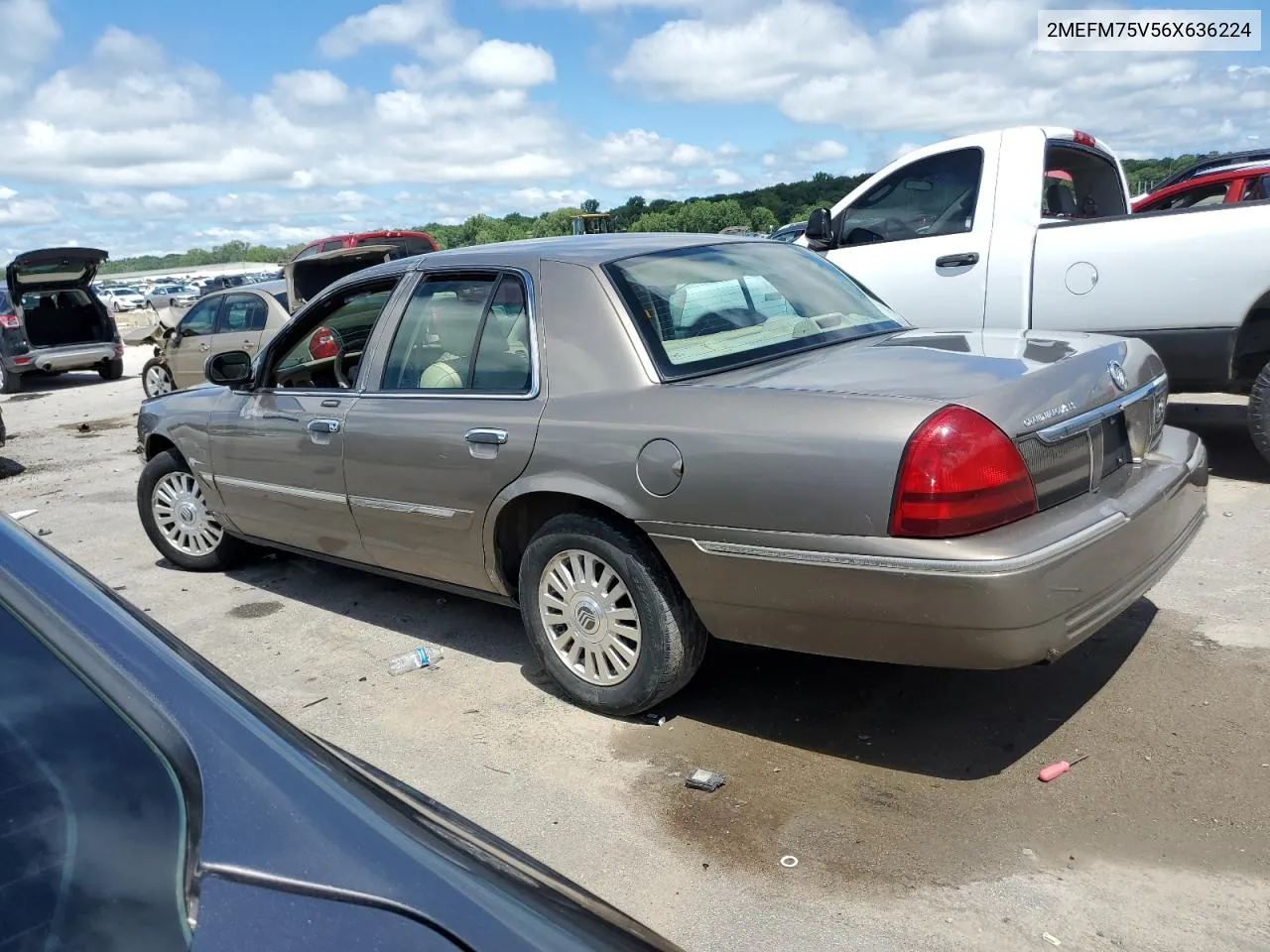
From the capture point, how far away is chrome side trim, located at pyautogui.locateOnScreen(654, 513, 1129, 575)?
287 cm

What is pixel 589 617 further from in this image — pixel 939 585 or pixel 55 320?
pixel 55 320

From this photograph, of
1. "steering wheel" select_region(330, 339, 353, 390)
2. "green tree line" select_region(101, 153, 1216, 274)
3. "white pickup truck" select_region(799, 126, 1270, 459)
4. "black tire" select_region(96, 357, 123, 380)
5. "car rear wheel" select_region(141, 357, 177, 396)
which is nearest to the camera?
"steering wheel" select_region(330, 339, 353, 390)

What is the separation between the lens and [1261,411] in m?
5.79

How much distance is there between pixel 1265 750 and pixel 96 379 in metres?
19.4

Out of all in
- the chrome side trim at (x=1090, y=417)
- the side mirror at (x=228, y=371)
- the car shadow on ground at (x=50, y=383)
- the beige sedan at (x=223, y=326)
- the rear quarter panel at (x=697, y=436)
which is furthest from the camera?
the car shadow on ground at (x=50, y=383)

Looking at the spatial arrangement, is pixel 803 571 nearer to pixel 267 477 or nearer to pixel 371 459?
pixel 371 459

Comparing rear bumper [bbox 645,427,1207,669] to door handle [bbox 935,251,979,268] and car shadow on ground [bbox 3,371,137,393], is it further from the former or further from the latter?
car shadow on ground [bbox 3,371,137,393]

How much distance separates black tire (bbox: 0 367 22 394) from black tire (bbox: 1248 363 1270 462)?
17186mm

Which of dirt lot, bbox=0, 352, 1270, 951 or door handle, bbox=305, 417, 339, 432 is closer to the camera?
dirt lot, bbox=0, 352, 1270, 951

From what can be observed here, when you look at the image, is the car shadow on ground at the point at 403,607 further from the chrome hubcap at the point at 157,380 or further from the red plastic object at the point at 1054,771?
the chrome hubcap at the point at 157,380

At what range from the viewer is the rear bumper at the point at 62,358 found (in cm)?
1658

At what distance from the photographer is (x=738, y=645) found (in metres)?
4.49

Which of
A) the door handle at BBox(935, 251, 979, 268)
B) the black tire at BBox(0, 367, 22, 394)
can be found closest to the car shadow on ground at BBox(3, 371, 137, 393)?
the black tire at BBox(0, 367, 22, 394)

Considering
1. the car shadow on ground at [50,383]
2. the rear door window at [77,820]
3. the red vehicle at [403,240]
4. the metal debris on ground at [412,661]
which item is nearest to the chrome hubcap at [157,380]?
the red vehicle at [403,240]
